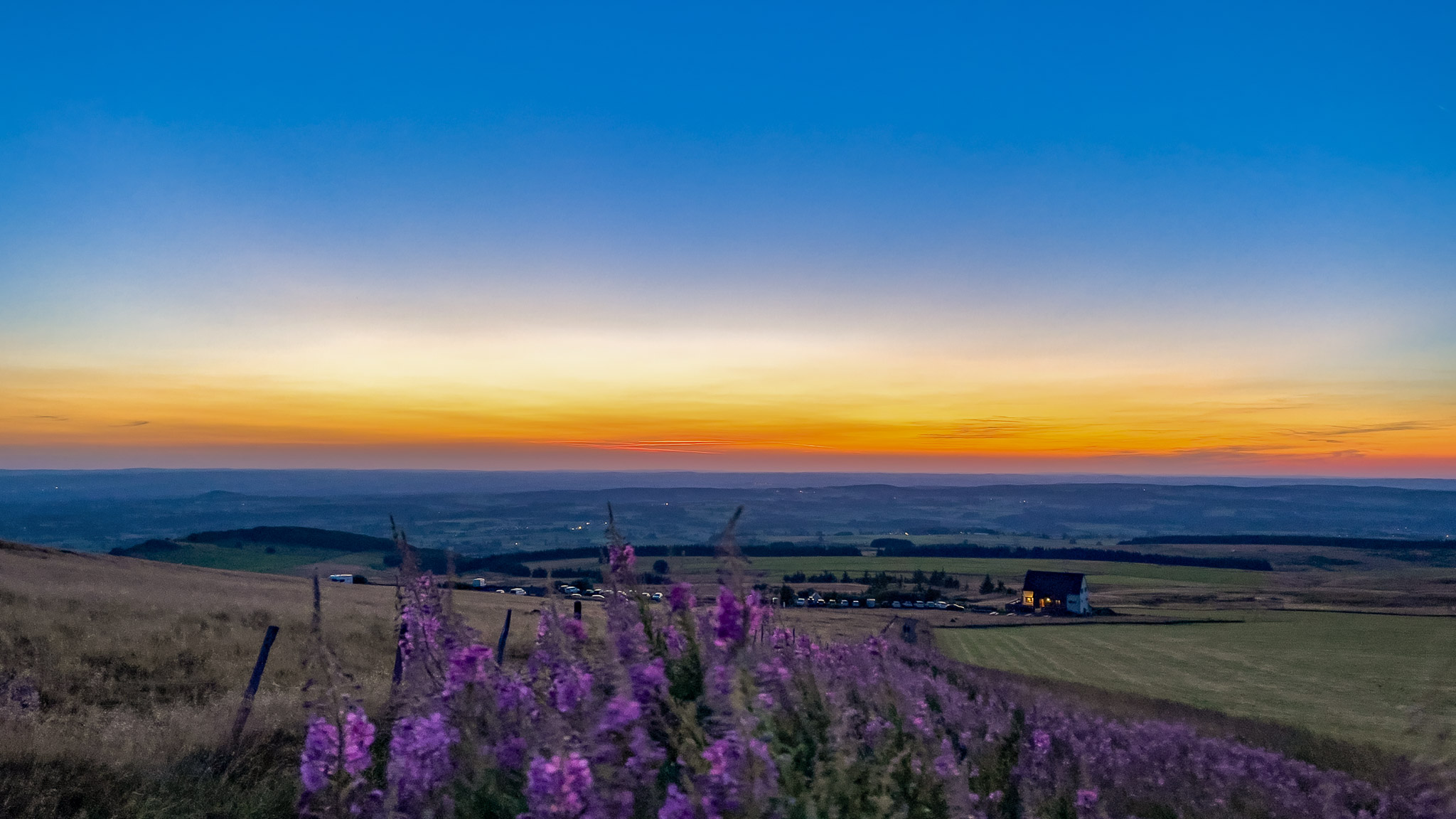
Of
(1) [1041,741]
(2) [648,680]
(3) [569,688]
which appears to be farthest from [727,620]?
(1) [1041,741]

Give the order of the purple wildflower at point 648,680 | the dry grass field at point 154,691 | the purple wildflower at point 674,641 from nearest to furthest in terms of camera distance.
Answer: the purple wildflower at point 648,680
the purple wildflower at point 674,641
the dry grass field at point 154,691

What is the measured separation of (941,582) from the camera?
263 feet

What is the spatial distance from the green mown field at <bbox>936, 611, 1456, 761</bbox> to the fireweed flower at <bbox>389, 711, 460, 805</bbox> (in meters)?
11.6

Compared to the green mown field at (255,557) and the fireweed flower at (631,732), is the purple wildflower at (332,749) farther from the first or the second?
the green mown field at (255,557)

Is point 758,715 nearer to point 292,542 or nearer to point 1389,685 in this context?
point 1389,685

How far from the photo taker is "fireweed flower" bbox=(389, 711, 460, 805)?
3254 mm

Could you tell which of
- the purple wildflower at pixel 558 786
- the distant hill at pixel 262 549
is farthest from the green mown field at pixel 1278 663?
the distant hill at pixel 262 549

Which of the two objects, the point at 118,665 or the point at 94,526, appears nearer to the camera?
the point at 118,665

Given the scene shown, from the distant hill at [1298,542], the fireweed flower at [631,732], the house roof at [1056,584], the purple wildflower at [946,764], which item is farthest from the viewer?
the distant hill at [1298,542]

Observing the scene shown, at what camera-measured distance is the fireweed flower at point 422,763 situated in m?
3.25

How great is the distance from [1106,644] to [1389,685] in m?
14.0

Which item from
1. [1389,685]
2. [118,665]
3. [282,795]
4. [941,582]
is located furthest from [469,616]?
[941,582]

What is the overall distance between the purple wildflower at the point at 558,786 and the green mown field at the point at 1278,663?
1151 cm

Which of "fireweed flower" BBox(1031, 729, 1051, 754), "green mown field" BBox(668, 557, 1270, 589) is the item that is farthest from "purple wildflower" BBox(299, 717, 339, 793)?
"green mown field" BBox(668, 557, 1270, 589)
